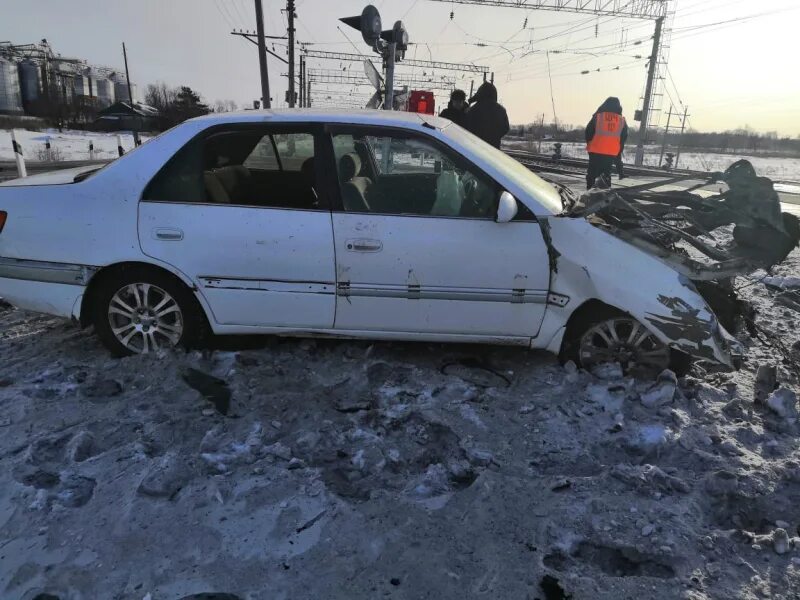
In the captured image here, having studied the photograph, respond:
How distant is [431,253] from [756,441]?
2.05m

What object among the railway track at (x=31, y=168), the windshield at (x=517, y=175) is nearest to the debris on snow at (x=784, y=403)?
the windshield at (x=517, y=175)

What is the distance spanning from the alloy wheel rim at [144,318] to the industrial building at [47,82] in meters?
71.6

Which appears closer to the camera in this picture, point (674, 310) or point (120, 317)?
point (674, 310)

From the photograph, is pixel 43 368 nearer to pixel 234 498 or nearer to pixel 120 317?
pixel 120 317

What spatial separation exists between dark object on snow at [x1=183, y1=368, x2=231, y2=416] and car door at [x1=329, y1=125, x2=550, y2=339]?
2.64ft

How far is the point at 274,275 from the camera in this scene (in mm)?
3459

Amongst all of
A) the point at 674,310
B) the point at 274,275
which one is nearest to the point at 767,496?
the point at 674,310

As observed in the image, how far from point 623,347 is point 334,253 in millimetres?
1906

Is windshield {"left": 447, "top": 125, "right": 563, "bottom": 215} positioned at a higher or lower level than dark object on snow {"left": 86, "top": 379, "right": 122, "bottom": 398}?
higher

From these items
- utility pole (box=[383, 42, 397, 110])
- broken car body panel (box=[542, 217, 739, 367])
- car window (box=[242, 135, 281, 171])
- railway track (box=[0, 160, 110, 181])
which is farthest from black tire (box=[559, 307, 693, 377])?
railway track (box=[0, 160, 110, 181])

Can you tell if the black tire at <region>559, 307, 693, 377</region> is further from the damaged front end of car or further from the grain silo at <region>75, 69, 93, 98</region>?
the grain silo at <region>75, 69, 93, 98</region>

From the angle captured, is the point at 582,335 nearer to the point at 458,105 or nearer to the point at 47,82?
the point at 458,105

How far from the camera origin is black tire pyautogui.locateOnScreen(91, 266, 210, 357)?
356 centimetres

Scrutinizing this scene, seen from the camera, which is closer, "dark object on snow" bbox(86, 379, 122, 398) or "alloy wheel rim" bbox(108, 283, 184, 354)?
"dark object on snow" bbox(86, 379, 122, 398)
